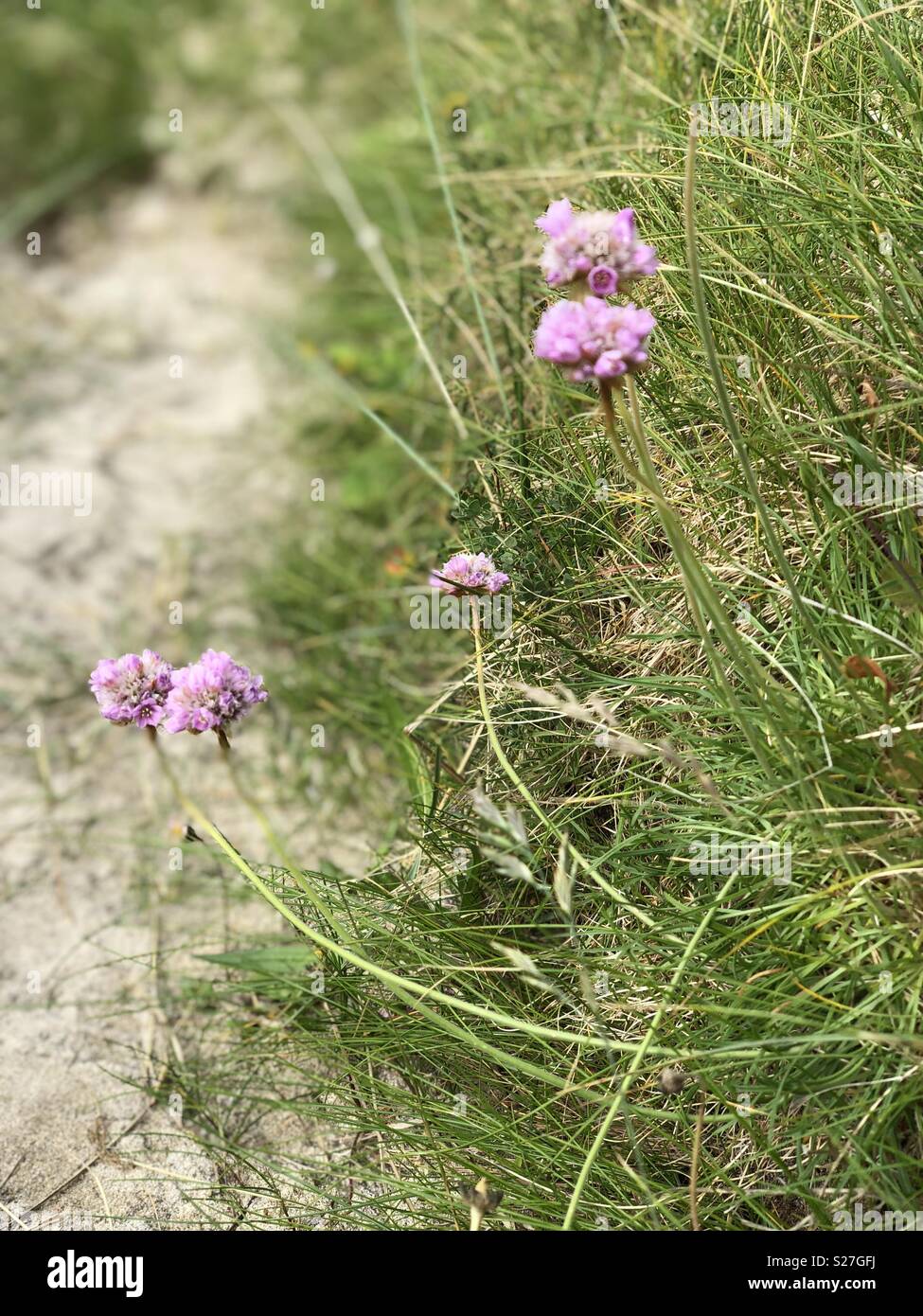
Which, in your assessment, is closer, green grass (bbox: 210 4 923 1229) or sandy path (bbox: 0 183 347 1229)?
green grass (bbox: 210 4 923 1229)

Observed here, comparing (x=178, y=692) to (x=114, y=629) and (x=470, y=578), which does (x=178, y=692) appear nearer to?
(x=470, y=578)

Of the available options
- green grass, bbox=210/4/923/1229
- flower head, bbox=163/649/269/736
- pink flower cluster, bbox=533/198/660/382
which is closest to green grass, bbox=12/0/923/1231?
green grass, bbox=210/4/923/1229

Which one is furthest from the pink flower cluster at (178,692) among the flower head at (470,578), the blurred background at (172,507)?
the blurred background at (172,507)

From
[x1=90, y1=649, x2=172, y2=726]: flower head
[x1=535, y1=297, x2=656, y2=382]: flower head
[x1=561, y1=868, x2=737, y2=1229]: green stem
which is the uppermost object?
[x1=535, y1=297, x2=656, y2=382]: flower head

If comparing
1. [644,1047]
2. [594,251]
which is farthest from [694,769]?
[594,251]

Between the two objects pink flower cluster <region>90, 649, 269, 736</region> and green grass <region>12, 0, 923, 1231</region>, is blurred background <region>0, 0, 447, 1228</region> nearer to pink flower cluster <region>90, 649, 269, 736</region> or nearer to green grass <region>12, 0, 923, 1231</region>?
green grass <region>12, 0, 923, 1231</region>
